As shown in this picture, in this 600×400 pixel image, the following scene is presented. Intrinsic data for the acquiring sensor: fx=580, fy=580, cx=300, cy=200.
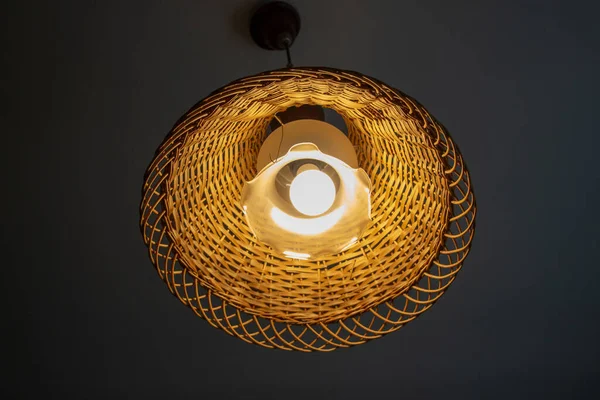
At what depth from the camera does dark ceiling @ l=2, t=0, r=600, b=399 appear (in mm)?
1021

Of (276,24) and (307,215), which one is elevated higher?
(276,24)

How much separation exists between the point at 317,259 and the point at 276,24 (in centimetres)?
41

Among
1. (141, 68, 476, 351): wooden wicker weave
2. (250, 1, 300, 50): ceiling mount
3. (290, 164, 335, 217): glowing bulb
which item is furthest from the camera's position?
(250, 1, 300, 50): ceiling mount

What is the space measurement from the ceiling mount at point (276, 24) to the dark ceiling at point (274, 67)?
2 centimetres

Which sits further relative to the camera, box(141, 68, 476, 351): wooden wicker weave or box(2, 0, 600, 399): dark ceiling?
box(2, 0, 600, 399): dark ceiling

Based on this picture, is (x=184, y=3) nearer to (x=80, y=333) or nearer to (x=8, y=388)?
(x=80, y=333)

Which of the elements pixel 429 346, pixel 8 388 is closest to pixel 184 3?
pixel 429 346

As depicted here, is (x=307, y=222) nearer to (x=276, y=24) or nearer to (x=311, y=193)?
(x=311, y=193)

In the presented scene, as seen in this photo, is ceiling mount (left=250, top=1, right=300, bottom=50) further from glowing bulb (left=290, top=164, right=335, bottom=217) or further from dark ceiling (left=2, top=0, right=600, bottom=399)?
glowing bulb (left=290, top=164, right=335, bottom=217)

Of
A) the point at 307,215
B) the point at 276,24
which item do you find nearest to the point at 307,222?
the point at 307,215

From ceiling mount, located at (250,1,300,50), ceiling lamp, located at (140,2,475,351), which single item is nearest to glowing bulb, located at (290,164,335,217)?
A: ceiling lamp, located at (140,2,475,351)

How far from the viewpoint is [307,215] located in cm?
82

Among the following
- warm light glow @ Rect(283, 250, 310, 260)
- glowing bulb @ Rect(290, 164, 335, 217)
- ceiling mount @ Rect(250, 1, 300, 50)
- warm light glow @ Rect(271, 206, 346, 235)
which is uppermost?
ceiling mount @ Rect(250, 1, 300, 50)

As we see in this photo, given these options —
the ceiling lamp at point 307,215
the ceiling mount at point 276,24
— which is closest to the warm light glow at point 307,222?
the ceiling lamp at point 307,215
